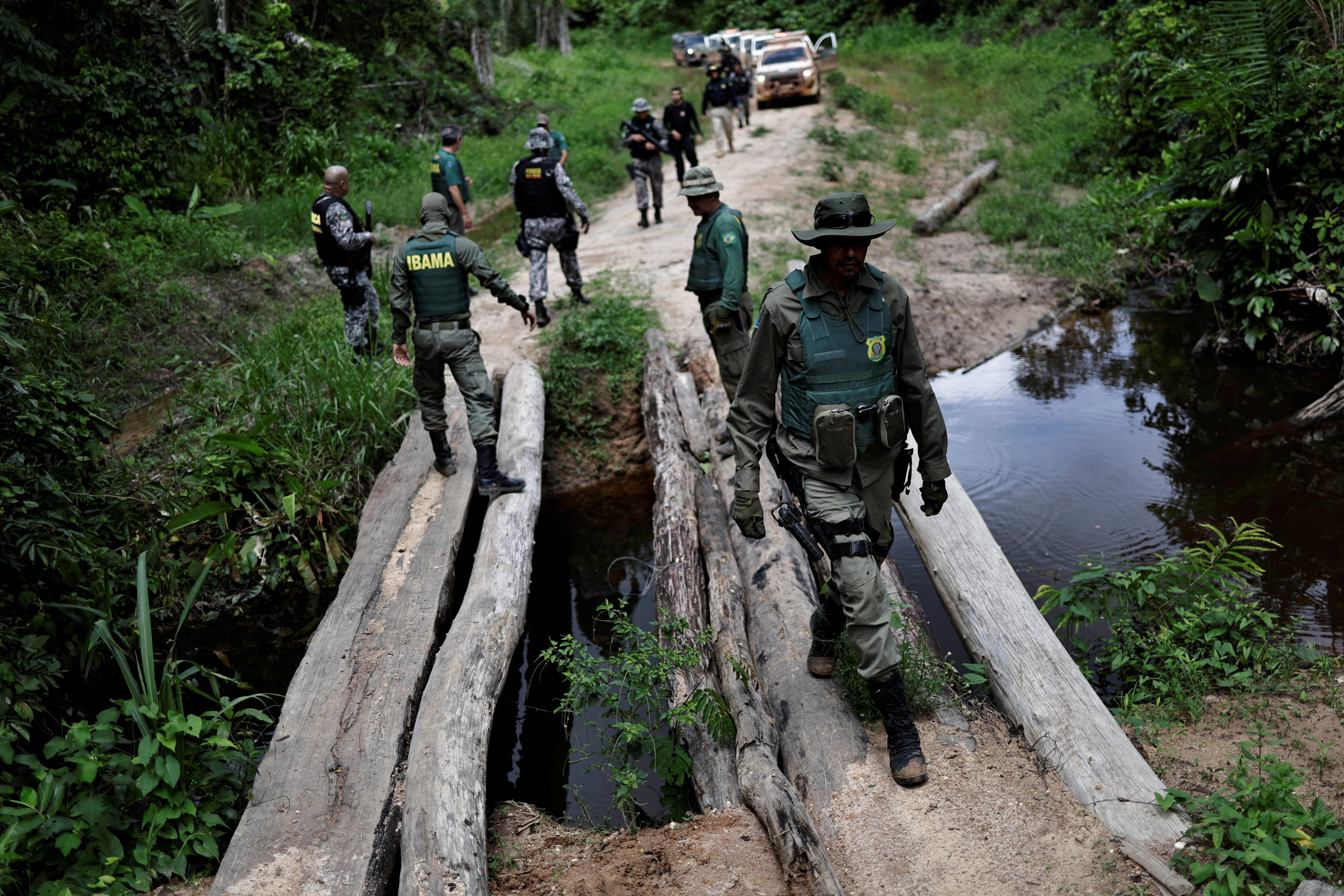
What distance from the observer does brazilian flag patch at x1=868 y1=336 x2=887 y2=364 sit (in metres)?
3.59

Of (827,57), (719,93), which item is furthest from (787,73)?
(719,93)

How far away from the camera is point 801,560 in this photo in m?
5.16

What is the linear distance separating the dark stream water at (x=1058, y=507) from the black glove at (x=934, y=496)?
1.68 metres

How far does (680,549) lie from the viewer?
5438 mm

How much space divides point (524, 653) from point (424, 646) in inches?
45.6

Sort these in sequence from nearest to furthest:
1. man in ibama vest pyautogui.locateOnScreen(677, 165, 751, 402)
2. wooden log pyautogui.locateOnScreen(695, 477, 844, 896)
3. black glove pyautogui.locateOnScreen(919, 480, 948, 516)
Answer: wooden log pyautogui.locateOnScreen(695, 477, 844, 896) → black glove pyautogui.locateOnScreen(919, 480, 948, 516) → man in ibama vest pyautogui.locateOnScreen(677, 165, 751, 402)

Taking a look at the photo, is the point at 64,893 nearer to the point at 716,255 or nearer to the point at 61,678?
the point at 61,678

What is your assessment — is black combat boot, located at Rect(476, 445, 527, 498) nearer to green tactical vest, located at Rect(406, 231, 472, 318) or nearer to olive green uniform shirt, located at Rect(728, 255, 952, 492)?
green tactical vest, located at Rect(406, 231, 472, 318)

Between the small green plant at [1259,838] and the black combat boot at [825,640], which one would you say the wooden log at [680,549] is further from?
the small green plant at [1259,838]

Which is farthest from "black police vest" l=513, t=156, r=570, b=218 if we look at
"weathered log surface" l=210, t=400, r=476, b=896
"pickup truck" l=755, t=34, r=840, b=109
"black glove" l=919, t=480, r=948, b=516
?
"pickup truck" l=755, t=34, r=840, b=109

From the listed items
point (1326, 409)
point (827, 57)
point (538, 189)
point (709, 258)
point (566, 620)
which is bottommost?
point (566, 620)

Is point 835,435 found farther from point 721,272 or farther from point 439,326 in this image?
point 439,326

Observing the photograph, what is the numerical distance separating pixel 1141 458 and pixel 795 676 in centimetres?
425

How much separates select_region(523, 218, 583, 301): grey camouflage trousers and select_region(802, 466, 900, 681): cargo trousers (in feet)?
18.9
